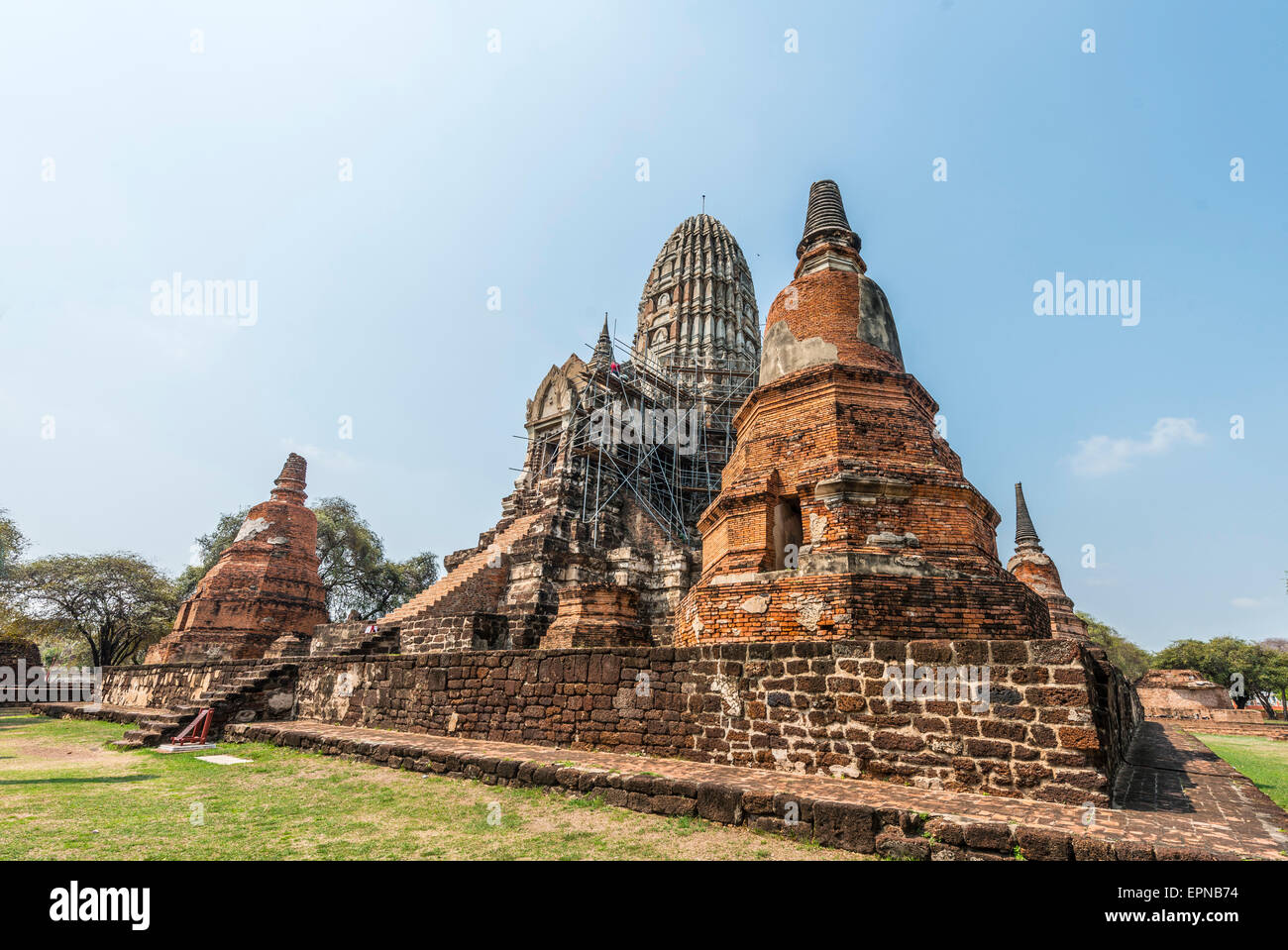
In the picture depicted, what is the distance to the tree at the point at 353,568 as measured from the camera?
115ft

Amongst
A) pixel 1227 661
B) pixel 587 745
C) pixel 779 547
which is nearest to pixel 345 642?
pixel 587 745

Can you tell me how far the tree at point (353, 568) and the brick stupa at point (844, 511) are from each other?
3141cm

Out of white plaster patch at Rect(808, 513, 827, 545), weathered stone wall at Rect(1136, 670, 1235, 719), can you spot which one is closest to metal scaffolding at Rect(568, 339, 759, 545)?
white plaster patch at Rect(808, 513, 827, 545)

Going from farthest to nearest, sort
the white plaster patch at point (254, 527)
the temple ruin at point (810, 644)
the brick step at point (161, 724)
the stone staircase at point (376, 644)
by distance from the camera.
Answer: the white plaster patch at point (254, 527) < the stone staircase at point (376, 644) < the brick step at point (161, 724) < the temple ruin at point (810, 644)

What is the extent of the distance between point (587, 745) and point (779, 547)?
10.4 ft

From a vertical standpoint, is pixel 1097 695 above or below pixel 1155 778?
above

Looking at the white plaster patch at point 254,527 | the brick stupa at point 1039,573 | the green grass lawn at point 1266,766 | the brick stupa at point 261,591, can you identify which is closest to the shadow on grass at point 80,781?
the brick stupa at point 261,591

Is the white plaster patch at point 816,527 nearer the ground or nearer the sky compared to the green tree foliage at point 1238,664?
nearer the sky

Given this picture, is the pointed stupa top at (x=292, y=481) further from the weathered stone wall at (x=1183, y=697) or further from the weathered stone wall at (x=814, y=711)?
the weathered stone wall at (x=1183, y=697)

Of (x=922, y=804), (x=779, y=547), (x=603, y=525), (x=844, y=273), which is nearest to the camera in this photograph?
(x=922, y=804)

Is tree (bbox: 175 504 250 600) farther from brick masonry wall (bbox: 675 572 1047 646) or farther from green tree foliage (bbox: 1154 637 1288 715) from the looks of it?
green tree foliage (bbox: 1154 637 1288 715)

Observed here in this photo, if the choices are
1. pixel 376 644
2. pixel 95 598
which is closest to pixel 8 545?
pixel 95 598

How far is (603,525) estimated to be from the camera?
2080 cm
